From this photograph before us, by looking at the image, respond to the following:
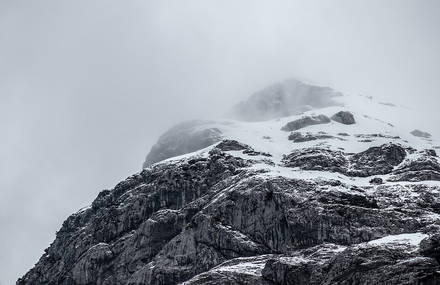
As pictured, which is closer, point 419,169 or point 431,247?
point 431,247

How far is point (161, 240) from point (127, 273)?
10.3m

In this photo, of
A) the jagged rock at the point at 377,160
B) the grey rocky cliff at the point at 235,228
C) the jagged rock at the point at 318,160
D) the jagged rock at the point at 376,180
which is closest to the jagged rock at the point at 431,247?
the grey rocky cliff at the point at 235,228

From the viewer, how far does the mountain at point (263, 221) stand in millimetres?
119500

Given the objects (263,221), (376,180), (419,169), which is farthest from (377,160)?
(263,221)

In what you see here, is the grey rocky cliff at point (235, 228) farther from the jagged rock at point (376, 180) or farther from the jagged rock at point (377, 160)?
the jagged rock at point (376, 180)

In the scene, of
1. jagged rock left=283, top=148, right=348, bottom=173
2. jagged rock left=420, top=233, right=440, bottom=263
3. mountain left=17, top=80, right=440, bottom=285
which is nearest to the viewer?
jagged rock left=420, top=233, right=440, bottom=263

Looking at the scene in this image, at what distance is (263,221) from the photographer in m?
145

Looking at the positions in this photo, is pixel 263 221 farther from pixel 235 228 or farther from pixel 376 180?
pixel 376 180

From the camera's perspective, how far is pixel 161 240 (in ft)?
512

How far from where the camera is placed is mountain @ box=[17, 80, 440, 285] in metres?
120

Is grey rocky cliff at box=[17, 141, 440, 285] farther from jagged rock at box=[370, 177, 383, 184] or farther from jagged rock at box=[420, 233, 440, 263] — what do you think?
jagged rock at box=[370, 177, 383, 184]

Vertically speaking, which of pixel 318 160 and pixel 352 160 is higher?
pixel 318 160

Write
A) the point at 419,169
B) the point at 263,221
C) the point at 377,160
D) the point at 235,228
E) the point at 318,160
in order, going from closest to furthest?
the point at 263,221, the point at 235,228, the point at 419,169, the point at 318,160, the point at 377,160

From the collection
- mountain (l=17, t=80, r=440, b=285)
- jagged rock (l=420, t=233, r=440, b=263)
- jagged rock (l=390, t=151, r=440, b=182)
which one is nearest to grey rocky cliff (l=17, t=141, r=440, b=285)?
mountain (l=17, t=80, r=440, b=285)
